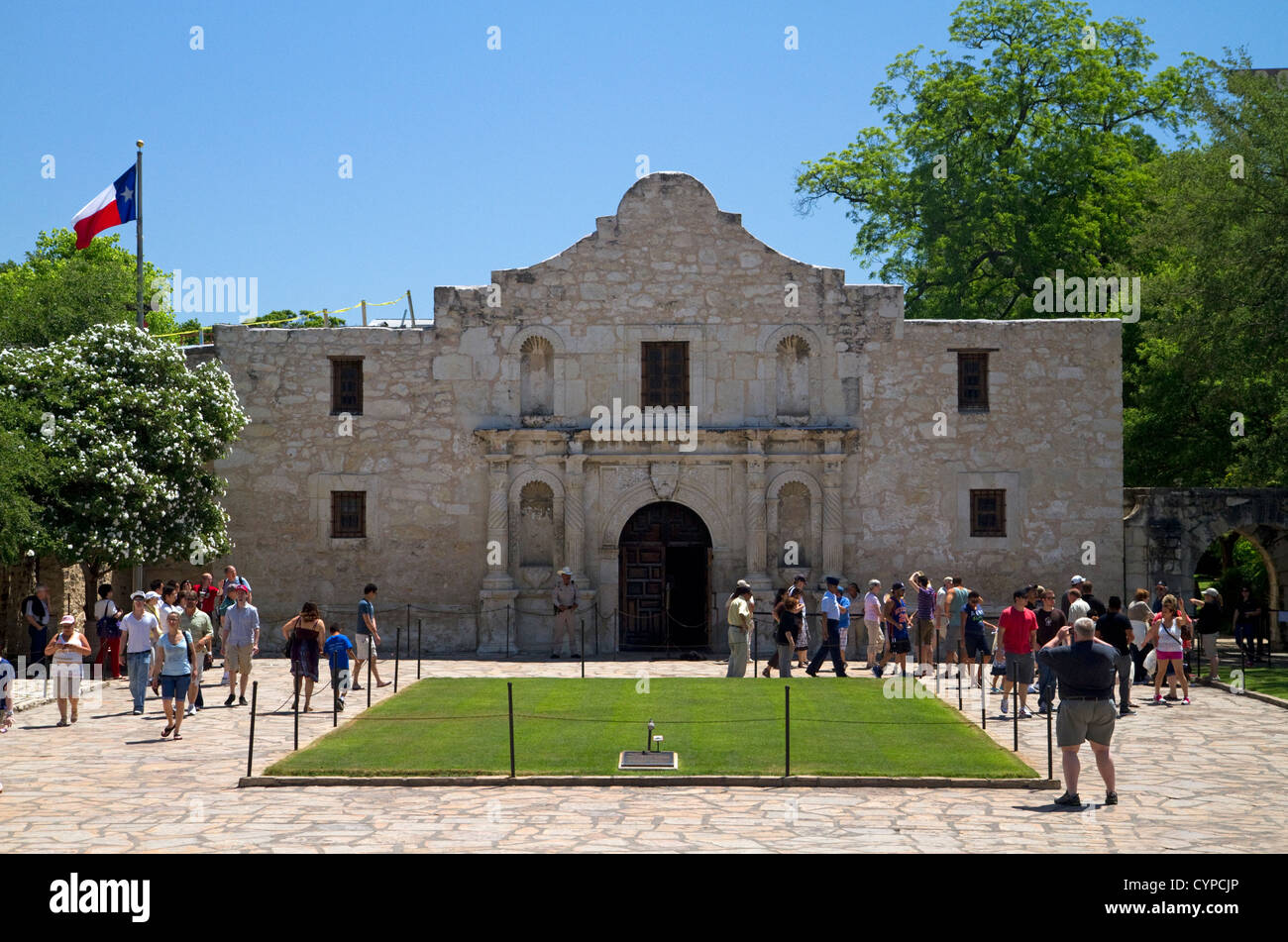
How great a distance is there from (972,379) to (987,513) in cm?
273

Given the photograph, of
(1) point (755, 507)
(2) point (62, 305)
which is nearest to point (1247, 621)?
(1) point (755, 507)

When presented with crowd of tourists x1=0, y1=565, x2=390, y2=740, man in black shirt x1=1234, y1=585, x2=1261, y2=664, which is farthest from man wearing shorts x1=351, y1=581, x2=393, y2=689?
man in black shirt x1=1234, y1=585, x2=1261, y2=664

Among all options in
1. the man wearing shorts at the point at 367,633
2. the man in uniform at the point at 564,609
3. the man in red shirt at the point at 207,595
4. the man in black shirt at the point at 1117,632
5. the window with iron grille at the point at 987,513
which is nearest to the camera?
the man in black shirt at the point at 1117,632

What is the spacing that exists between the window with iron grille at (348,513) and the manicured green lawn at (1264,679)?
16243 mm

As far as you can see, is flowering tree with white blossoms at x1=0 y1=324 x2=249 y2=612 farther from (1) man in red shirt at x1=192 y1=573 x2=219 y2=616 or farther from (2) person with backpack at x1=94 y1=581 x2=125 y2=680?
(2) person with backpack at x1=94 y1=581 x2=125 y2=680

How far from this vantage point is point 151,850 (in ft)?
35.7

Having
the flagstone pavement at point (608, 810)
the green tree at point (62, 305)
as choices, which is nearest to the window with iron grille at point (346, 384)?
the green tree at point (62, 305)

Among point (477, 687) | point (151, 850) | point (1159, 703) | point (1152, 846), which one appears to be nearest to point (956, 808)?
point (1152, 846)

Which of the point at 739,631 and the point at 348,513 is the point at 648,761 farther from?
the point at 348,513

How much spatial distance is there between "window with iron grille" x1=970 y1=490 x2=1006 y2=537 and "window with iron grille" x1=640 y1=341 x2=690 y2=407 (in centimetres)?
617

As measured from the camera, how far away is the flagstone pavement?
11.2 metres

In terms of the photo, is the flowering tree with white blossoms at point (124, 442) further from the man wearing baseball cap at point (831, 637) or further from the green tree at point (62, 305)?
the man wearing baseball cap at point (831, 637)

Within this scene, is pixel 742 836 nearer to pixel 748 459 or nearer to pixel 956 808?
pixel 956 808

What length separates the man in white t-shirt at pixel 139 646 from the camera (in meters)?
18.5
